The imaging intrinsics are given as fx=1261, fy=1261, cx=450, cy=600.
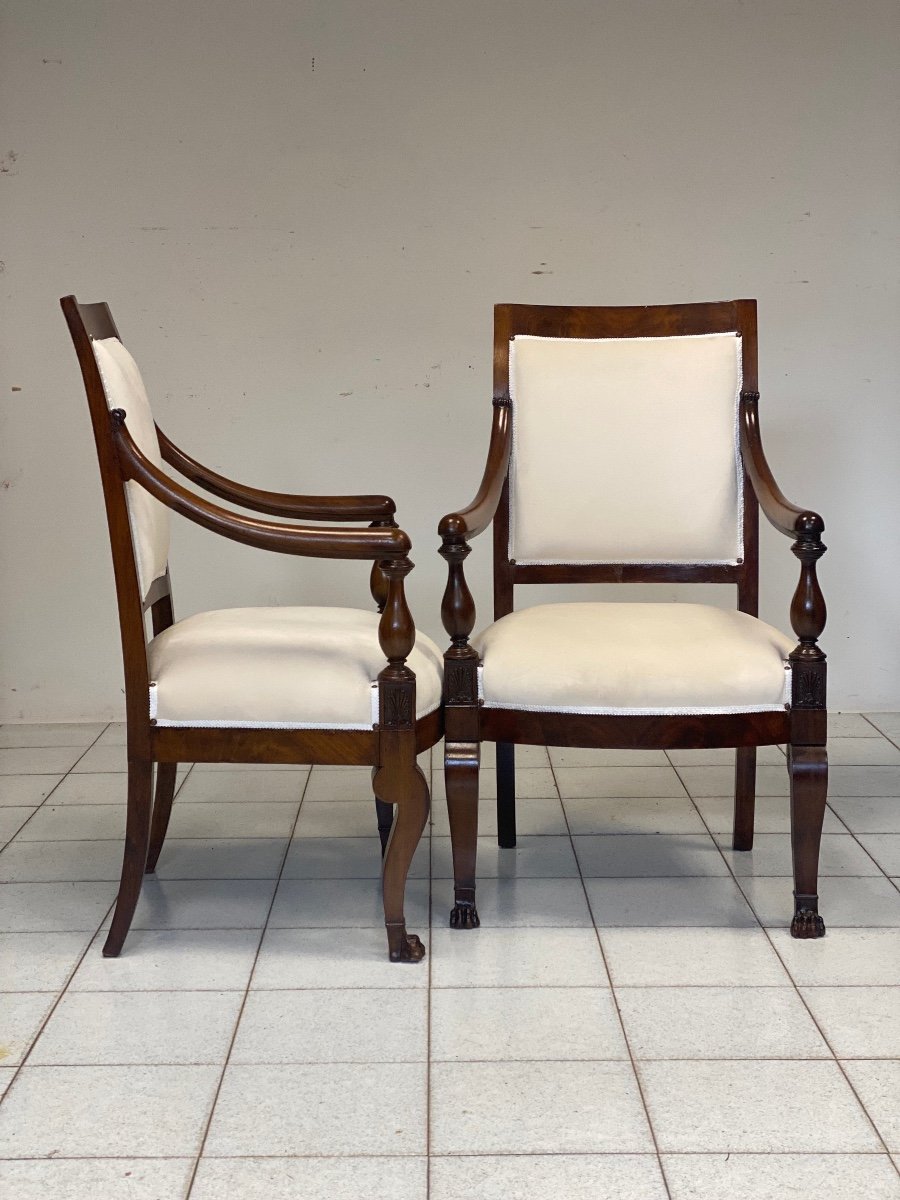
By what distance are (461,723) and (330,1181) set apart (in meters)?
→ 0.81

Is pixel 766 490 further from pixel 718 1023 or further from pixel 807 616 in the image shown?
pixel 718 1023

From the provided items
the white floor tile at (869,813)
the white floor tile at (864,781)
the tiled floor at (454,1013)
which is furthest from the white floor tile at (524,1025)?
the white floor tile at (864,781)

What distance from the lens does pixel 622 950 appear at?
6.77 ft

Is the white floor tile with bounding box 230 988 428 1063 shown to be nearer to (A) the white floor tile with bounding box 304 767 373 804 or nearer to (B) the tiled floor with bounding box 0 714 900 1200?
(B) the tiled floor with bounding box 0 714 900 1200

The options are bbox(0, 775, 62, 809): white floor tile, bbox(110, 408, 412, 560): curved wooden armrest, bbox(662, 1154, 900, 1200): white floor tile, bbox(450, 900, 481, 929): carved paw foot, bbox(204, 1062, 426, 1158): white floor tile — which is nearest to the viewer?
bbox(662, 1154, 900, 1200): white floor tile

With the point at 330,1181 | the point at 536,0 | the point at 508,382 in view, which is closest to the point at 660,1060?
the point at 330,1181

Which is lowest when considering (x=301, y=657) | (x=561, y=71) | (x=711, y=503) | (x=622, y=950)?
(x=622, y=950)

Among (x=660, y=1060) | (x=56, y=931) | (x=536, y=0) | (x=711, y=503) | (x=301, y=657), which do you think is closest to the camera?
(x=660, y=1060)

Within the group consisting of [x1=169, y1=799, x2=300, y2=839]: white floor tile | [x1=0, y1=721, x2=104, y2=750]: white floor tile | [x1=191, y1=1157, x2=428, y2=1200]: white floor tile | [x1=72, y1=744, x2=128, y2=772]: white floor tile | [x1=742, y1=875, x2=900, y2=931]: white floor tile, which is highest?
[x1=191, y1=1157, x2=428, y2=1200]: white floor tile

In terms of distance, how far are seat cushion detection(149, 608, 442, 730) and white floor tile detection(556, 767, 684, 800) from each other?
990 mm

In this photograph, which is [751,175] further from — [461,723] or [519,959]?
[519,959]

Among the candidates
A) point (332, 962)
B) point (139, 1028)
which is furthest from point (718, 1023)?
point (139, 1028)

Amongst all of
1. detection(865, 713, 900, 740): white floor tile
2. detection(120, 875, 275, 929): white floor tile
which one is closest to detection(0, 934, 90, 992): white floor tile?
detection(120, 875, 275, 929): white floor tile

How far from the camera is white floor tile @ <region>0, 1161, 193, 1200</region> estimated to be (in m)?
1.43
